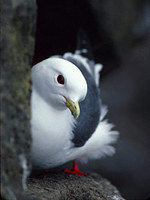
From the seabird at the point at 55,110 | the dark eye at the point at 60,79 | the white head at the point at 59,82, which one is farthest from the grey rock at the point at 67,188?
the dark eye at the point at 60,79

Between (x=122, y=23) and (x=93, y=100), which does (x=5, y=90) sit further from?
(x=122, y=23)

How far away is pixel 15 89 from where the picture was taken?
5.01 ft

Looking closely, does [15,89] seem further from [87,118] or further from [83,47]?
[83,47]

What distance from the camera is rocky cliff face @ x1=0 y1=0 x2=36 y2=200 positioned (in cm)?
146

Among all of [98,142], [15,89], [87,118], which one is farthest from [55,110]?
[98,142]

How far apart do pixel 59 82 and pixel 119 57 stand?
327 cm

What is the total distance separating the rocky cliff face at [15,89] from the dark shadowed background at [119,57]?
82.1 inches

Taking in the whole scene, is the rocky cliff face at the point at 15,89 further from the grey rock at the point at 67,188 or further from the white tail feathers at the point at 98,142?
the white tail feathers at the point at 98,142

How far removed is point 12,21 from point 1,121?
43 centimetres

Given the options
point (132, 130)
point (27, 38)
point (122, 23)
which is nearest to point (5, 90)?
point (27, 38)

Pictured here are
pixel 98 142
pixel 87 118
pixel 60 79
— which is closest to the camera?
pixel 60 79

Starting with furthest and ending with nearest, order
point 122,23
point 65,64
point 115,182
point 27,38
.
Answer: point 122,23
point 115,182
point 65,64
point 27,38

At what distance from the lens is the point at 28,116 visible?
1.62 m

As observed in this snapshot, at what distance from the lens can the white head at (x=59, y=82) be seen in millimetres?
2039
